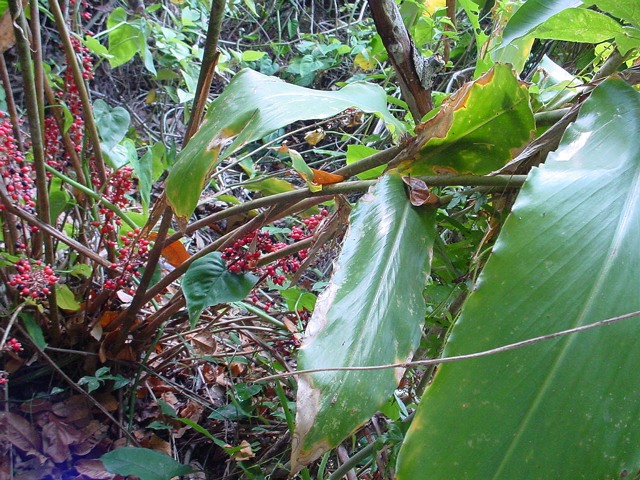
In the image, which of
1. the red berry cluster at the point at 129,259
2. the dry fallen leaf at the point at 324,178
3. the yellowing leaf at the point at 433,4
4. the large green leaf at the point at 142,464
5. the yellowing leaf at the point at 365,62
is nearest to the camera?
the dry fallen leaf at the point at 324,178

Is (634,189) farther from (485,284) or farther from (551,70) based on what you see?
(551,70)

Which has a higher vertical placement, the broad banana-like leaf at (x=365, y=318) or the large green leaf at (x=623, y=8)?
the large green leaf at (x=623, y=8)

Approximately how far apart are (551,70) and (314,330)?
57 cm

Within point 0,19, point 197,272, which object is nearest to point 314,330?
point 197,272

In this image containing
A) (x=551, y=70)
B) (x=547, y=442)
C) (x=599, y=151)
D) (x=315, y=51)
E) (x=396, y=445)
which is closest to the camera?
(x=547, y=442)

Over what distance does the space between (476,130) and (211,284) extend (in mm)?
417

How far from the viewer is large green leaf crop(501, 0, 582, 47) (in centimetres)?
54

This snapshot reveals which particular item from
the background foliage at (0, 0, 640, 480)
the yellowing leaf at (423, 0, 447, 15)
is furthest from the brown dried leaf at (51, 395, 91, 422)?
the yellowing leaf at (423, 0, 447, 15)

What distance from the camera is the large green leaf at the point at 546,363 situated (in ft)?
0.99

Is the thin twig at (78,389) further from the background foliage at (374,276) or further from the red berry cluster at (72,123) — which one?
the red berry cluster at (72,123)

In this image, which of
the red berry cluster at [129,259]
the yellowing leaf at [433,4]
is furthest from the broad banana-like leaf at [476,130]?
the yellowing leaf at [433,4]

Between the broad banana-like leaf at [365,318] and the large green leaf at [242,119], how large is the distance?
3.7 inches

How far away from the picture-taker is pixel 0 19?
76 centimetres

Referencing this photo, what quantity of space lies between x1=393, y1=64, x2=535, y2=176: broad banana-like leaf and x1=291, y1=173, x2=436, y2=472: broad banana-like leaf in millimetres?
43
